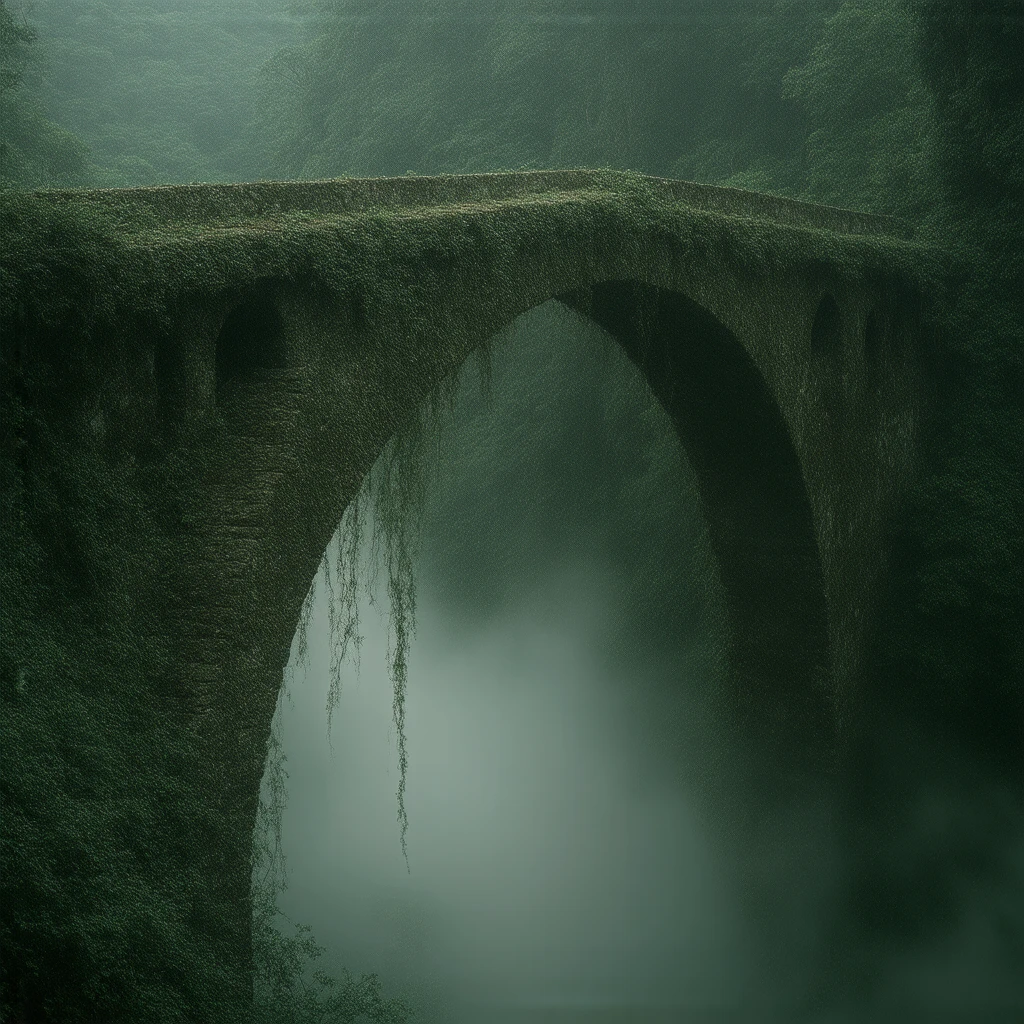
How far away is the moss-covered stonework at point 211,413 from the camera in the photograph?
4.55 m

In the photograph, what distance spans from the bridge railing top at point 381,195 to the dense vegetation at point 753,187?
1.43 m

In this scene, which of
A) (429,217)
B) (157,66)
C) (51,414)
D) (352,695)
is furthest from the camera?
(157,66)

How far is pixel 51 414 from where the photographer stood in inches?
185

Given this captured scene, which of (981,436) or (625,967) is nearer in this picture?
(625,967)

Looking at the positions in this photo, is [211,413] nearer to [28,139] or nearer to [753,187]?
[753,187]

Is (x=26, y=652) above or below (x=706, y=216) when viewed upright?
below

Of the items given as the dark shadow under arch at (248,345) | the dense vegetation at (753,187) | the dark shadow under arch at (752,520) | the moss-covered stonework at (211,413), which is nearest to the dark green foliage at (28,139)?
the dense vegetation at (753,187)

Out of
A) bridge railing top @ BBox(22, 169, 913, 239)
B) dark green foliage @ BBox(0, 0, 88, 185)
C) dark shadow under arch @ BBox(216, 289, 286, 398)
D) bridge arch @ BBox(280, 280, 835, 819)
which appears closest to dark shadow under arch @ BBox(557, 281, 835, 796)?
bridge arch @ BBox(280, 280, 835, 819)

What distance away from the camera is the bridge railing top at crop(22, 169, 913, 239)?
5.46 meters

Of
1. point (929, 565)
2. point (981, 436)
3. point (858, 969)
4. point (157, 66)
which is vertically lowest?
point (858, 969)

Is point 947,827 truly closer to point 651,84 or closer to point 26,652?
point 26,652

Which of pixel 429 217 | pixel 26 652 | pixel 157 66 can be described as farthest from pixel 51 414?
pixel 157 66

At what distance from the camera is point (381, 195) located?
23.2 ft

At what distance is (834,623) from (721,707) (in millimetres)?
2056
